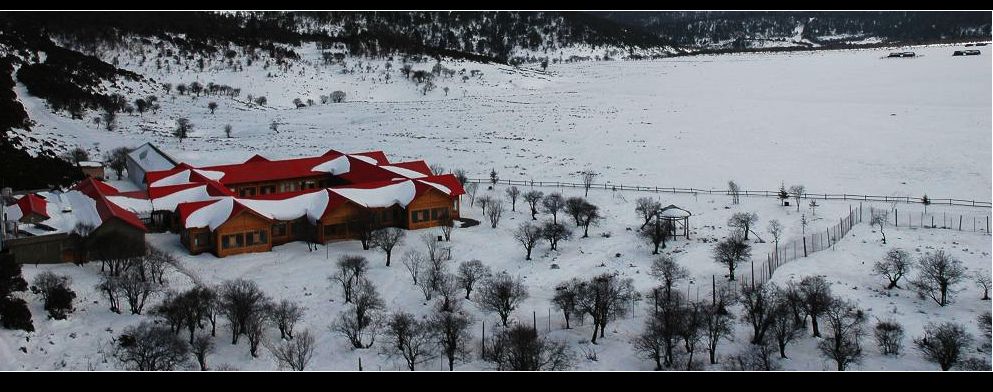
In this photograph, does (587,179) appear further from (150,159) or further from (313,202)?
(150,159)

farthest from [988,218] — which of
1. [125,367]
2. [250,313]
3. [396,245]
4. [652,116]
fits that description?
[652,116]

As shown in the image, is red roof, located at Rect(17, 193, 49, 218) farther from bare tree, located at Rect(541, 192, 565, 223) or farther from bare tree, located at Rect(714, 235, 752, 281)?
bare tree, located at Rect(714, 235, 752, 281)

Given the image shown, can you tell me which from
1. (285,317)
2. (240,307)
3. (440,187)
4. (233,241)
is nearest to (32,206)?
(233,241)

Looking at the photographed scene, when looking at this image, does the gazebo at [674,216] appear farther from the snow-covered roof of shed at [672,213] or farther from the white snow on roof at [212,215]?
the white snow on roof at [212,215]

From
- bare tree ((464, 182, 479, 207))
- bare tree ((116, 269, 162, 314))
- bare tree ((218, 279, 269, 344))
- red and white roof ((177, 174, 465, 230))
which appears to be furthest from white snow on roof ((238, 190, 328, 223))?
bare tree ((464, 182, 479, 207))

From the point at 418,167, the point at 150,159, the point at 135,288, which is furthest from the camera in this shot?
the point at 150,159

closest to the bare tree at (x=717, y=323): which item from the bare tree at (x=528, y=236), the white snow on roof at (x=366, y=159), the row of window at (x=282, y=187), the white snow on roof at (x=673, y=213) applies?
the bare tree at (x=528, y=236)

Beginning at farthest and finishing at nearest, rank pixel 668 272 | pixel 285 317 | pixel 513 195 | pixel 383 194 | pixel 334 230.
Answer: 1. pixel 513 195
2. pixel 383 194
3. pixel 334 230
4. pixel 668 272
5. pixel 285 317
